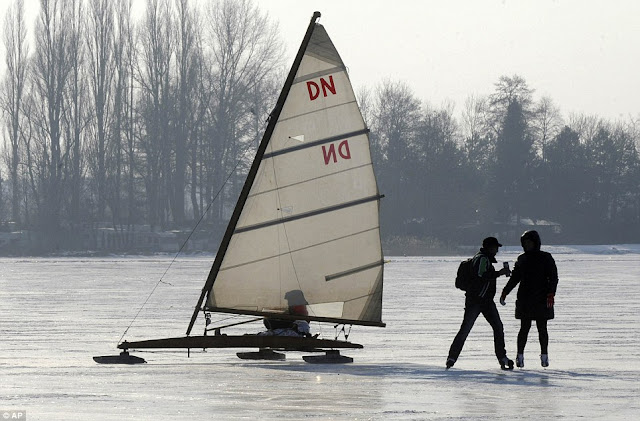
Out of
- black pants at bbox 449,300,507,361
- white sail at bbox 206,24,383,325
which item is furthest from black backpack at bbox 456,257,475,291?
white sail at bbox 206,24,383,325

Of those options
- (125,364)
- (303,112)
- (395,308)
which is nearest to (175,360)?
(125,364)

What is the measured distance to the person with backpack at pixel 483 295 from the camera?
45.4 ft

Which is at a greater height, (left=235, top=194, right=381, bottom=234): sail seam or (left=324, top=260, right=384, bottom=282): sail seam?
(left=235, top=194, right=381, bottom=234): sail seam

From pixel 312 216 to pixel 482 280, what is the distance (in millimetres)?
2384

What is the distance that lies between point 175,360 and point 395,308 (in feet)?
32.5

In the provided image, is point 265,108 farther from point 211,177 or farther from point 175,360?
point 175,360

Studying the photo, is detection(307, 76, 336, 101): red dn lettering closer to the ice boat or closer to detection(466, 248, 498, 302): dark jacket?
the ice boat

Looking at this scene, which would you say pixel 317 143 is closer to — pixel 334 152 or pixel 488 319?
pixel 334 152

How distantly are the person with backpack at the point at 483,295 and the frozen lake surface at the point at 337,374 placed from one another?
0.73ft

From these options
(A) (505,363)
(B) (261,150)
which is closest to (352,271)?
(B) (261,150)

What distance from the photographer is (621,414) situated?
410 inches

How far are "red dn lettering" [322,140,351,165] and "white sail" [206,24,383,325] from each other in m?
0.01

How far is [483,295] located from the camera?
13891 millimetres

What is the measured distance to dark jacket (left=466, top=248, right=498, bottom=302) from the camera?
13.8 m
